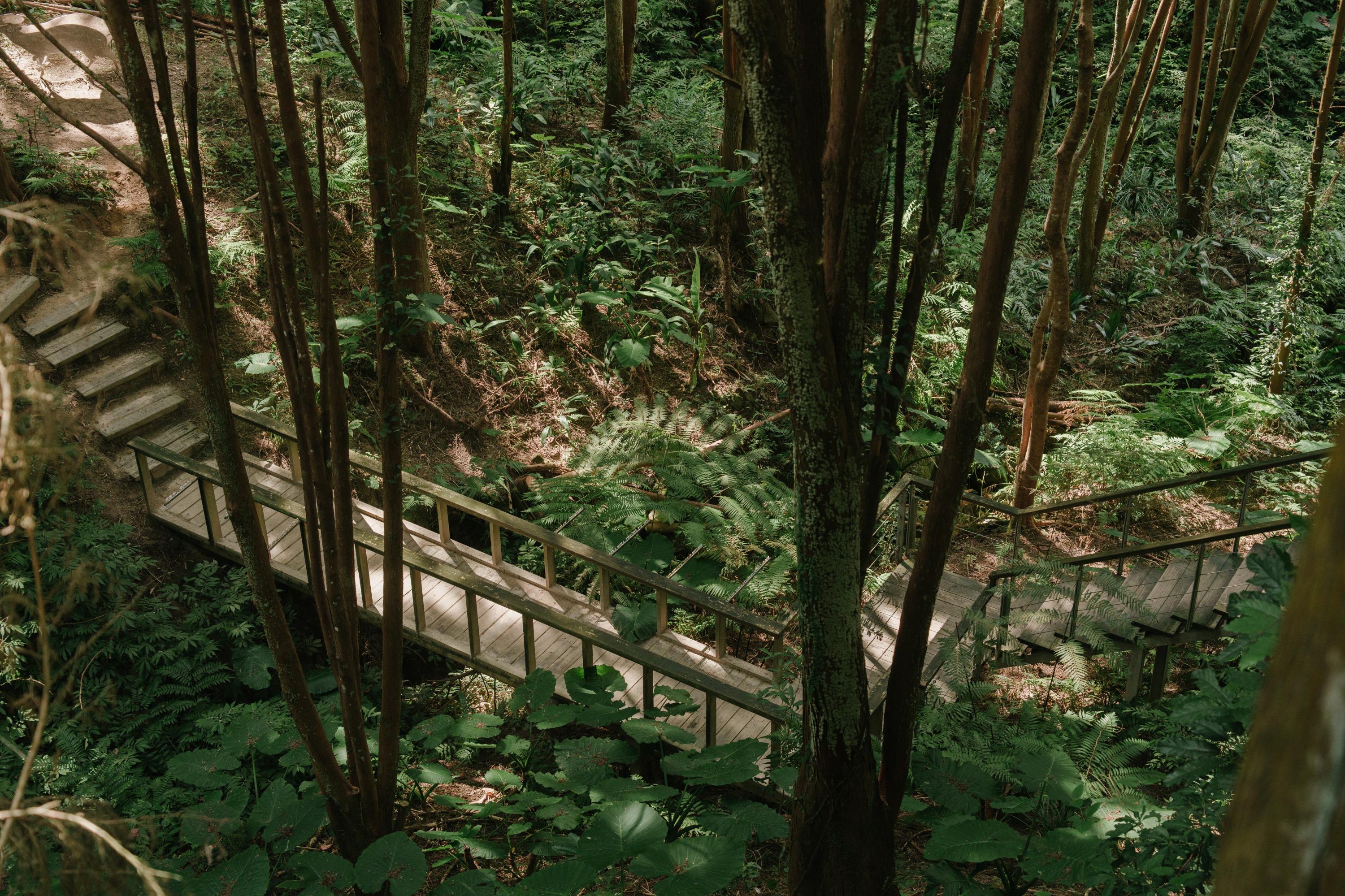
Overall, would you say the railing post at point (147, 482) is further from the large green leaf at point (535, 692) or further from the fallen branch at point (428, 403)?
the large green leaf at point (535, 692)

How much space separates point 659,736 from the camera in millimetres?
4512

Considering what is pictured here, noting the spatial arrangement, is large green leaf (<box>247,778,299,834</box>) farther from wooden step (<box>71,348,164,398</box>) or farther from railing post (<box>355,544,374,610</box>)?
wooden step (<box>71,348,164,398</box>)

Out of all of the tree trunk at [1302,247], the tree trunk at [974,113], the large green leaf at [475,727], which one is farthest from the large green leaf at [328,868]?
the tree trunk at [1302,247]

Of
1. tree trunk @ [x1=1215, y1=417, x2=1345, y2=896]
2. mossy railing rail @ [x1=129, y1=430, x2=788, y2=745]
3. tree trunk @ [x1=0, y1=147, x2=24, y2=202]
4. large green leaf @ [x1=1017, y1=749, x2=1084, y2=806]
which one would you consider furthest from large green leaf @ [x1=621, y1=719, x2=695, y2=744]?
tree trunk @ [x1=0, y1=147, x2=24, y2=202]

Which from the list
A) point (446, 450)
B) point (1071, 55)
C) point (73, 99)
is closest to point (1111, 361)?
point (1071, 55)

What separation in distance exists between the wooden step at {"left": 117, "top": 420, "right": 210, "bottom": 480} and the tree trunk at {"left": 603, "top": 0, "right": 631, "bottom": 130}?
688cm

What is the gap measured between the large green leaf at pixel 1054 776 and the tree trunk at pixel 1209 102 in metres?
10.3

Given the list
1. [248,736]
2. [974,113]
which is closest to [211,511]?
[248,736]

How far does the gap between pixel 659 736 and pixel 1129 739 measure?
255 cm

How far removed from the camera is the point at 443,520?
21.1ft

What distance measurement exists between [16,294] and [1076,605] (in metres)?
8.74

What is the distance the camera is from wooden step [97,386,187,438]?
6.89 meters

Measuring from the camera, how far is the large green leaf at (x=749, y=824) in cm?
357

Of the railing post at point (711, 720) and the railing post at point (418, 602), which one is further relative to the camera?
the railing post at point (418, 602)
